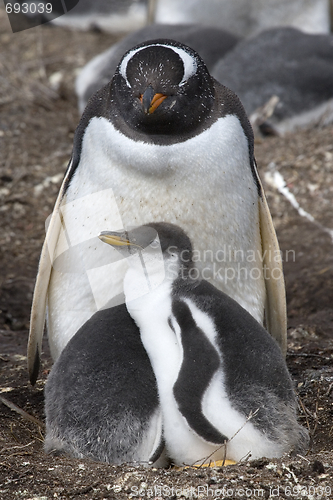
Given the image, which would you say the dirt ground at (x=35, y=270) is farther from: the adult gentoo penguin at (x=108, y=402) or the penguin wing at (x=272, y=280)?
the penguin wing at (x=272, y=280)

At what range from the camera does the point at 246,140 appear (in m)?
3.10

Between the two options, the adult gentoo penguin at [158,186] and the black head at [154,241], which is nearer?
the black head at [154,241]

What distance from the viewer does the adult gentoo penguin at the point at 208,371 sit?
7.75 ft

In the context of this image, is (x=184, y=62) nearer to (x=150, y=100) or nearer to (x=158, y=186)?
(x=150, y=100)

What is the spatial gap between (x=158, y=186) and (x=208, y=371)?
2.96 feet

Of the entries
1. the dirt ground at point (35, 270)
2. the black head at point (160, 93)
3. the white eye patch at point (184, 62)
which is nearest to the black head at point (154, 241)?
the black head at point (160, 93)

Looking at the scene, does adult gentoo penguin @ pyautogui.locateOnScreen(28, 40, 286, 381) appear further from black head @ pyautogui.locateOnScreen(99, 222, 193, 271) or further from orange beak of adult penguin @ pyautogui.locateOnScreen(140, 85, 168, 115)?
black head @ pyautogui.locateOnScreen(99, 222, 193, 271)

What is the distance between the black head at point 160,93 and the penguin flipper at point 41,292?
53 cm

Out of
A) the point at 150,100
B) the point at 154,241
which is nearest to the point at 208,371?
→ the point at 154,241

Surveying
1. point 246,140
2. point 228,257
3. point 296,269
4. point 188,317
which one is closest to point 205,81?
point 246,140

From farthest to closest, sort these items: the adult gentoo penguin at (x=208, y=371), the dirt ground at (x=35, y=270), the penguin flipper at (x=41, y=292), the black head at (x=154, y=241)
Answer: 1. the penguin flipper at (x=41, y=292)
2. the black head at (x=154, y=241)
3. the adult gentoo penguin at (x=208, y=371)
4. the dirt ground at (x=35, y=270)

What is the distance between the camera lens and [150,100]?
271 cm

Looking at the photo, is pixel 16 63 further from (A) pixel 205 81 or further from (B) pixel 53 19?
(A) pixel 205 81

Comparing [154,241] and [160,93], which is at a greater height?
[160,93]
